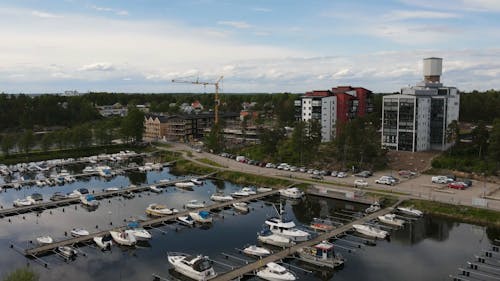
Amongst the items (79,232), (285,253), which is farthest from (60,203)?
(285,253)

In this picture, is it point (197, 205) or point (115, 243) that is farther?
point (197, 205)

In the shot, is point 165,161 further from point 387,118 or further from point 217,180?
point 387,118

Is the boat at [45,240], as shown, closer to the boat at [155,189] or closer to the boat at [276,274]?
the boat at [276,274]

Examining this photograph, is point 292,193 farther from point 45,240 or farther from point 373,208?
point 45,240

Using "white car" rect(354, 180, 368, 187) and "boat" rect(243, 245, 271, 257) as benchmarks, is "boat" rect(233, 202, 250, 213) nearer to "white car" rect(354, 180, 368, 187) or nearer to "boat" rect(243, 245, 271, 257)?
"boat" rect(243, 245, 271, 257)

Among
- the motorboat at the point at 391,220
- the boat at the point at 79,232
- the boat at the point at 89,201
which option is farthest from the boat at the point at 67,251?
the motorboat at the point at 391,220

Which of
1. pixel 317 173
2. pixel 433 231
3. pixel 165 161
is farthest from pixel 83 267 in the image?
pixel 165 161

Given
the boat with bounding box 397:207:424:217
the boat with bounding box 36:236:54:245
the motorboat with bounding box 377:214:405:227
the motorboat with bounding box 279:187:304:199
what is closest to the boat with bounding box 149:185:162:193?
the motorboat with bounding box 279:187:304:199
